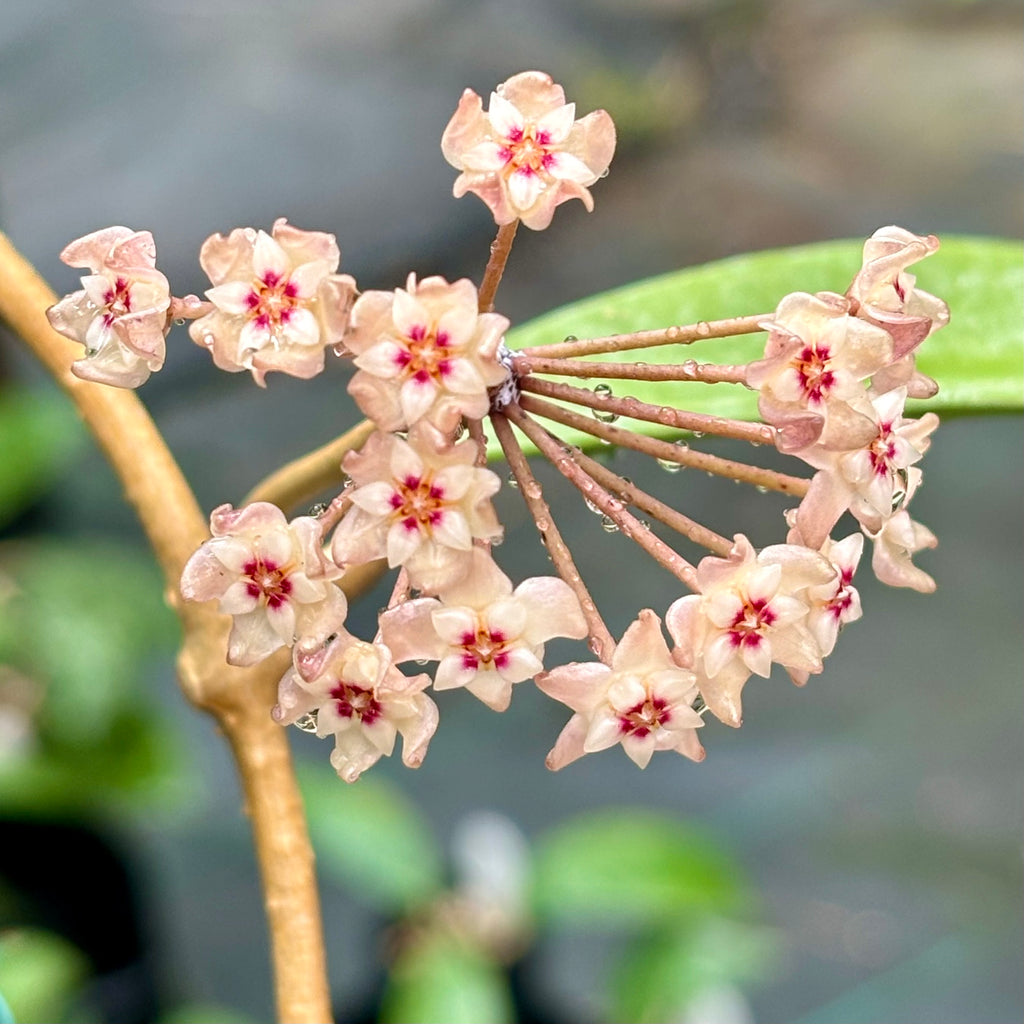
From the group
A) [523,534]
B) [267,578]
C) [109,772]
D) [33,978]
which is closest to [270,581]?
[267,578]

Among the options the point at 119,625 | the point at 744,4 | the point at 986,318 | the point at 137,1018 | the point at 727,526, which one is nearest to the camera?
the point at 986,318

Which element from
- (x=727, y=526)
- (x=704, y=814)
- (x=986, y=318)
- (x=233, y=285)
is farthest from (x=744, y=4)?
(x=233, y=285)

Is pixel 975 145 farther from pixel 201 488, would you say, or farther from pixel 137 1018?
pixel 137 1018

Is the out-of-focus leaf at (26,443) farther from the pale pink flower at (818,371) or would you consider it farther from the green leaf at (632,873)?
the pale pink flower at (818,371)

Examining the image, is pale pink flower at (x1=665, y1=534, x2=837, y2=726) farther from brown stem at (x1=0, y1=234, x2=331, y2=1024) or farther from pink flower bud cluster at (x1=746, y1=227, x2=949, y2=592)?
brown stem at (x1=0, y1=234, x2=331, y2=1024)

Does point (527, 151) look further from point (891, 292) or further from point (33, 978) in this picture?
point (33, 978)

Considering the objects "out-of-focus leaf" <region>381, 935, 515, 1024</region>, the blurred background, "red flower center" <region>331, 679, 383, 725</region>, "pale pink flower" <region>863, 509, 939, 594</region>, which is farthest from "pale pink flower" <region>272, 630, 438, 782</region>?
"out-of-focus leaf" <region>381, 935, 515, 1024</region>
